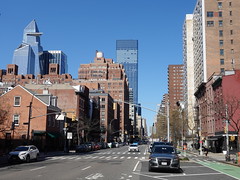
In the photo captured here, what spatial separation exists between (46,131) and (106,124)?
8233 centimetres

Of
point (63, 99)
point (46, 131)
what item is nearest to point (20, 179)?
point (46, 131)

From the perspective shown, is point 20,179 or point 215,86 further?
point 215,86

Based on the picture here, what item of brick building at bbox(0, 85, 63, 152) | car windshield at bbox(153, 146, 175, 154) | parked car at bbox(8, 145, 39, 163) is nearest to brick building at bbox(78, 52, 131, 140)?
brick building at bbox(0, 85, 63, 152)

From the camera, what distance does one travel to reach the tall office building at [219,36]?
3415 inches

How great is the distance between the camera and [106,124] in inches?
5281

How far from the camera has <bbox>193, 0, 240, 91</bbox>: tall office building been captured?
285 ft

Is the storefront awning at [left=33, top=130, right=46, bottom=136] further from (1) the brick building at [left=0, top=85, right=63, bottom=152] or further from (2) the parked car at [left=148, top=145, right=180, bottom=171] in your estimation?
(2) the parked car at [left=148, top=145, right=180, bottom=171]

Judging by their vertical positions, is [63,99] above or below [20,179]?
above

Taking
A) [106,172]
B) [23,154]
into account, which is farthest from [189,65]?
[106,172]

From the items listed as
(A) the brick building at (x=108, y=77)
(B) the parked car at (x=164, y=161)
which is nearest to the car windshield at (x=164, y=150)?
(B) the parked car at (x=164, y=161)

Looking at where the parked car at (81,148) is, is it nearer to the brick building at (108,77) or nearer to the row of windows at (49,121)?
the row of windows at (49,121)

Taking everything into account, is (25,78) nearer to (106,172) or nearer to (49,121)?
(49,121)

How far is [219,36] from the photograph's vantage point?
8894cm

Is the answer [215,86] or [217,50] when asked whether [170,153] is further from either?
[217,50]
